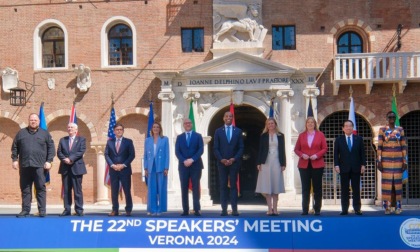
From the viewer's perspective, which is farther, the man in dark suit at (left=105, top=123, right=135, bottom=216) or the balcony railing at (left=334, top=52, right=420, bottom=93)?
the balcony railing at (left=334, top=52, right=420, bottom=93)

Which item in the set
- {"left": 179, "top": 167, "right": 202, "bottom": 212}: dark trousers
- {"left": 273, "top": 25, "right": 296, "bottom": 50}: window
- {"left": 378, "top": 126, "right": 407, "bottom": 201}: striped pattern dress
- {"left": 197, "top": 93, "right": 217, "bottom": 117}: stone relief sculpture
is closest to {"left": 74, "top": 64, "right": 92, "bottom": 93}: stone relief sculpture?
{"left": 197, "top": 93, "right": 217, "bottom": 117}: stone relief sculpture

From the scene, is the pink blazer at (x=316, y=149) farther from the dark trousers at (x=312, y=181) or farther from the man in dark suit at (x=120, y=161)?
the man in dark suit at (x=120, y=161)

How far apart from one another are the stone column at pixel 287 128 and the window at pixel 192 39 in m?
3.26

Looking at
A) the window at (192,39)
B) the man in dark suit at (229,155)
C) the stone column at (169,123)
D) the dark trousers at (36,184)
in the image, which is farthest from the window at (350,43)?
the dark trousers at (36,184)

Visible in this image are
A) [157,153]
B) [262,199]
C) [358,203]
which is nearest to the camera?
[358,203]

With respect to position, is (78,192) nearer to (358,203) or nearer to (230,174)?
(230,174)

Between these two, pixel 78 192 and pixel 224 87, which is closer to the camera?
pixel 78 192

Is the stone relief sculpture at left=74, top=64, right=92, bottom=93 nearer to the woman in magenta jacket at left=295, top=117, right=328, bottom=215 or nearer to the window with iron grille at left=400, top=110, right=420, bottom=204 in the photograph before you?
the woman in magenta jacket at left=295, top=117, right=328, bottom=215

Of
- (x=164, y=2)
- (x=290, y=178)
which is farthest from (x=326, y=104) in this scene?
(x=164, y=2)

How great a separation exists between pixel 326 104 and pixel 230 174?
8409 millimetres

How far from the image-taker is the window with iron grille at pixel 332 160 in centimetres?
1992

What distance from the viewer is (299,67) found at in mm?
20109

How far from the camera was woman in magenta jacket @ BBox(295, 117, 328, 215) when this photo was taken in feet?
39.8

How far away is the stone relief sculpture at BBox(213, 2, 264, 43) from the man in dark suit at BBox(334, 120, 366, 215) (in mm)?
8488
